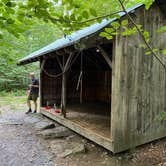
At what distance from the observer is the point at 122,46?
397 centimetres

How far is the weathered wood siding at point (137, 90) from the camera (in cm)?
396

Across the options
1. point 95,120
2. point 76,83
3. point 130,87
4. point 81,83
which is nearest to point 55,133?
point 95,120

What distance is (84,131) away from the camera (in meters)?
5.00

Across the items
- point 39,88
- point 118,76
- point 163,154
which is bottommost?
point 163,154

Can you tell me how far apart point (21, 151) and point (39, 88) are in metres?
4.09

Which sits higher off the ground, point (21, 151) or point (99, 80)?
point (99, 80)

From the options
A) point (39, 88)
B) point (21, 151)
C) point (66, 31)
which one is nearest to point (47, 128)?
point (21, 151)

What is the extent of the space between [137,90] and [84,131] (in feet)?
5.80

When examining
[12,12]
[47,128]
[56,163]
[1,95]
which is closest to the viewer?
[12,12]

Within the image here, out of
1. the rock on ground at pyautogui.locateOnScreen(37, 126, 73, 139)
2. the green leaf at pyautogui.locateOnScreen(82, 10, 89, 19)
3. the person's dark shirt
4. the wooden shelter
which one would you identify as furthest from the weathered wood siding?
the person's dark shirt

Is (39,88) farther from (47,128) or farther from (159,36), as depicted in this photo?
(159,36)

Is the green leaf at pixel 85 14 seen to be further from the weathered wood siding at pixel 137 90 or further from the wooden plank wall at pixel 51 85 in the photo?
the wooden plank wall at pixel 51 85

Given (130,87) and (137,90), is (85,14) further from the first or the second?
(137,90)

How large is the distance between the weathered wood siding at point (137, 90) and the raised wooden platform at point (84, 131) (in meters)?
0.25
